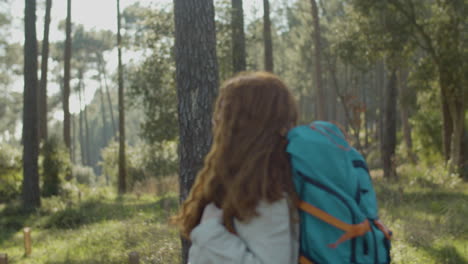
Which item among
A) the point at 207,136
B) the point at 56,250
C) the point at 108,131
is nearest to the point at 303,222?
the point at 207,136

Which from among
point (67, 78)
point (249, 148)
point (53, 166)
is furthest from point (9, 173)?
point (249, 148)

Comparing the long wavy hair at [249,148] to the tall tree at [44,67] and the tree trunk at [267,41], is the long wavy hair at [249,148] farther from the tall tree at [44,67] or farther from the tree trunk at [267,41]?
the tall tree at [44,67]

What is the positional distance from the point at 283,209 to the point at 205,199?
36cm

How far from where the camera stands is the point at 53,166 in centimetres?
1919

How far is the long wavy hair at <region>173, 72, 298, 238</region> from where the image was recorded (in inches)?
77.6

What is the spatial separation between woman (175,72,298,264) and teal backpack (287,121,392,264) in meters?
0.06

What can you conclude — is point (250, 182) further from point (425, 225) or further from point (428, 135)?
point (428, 135)

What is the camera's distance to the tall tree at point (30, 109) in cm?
1477

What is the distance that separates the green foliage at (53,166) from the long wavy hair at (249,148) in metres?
18.3

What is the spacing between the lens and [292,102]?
212cm

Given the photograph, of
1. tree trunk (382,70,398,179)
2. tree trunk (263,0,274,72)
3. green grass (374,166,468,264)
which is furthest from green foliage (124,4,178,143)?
green grass (374,166,468,264)

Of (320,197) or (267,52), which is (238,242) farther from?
(267,52)

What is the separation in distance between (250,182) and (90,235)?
836 centimetres

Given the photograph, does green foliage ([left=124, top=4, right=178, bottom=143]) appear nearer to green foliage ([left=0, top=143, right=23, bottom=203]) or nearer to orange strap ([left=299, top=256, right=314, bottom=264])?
green foliage ([left=0, top=143, right=23, bottom=203])
